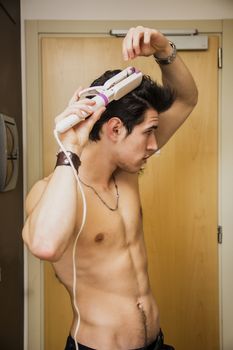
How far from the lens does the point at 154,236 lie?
6.17 feet

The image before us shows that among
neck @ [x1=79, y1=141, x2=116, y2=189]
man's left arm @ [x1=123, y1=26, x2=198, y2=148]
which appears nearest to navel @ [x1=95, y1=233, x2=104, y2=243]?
neck @ [x1=79, y1=141, x2=116, y2=189]

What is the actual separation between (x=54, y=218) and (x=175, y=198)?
111 centimetres

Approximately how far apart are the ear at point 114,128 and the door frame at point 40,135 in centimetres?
72

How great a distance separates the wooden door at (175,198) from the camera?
181 centimetres

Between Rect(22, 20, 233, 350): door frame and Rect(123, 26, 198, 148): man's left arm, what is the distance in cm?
53

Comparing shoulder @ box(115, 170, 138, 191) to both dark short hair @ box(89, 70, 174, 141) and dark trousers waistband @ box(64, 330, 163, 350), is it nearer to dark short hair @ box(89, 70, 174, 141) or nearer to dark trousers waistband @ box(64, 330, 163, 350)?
dark short hair @ box(89, 70, 174, 141)

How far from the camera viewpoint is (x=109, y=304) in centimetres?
117

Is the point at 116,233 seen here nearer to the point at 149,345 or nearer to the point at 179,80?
the point at 149,345

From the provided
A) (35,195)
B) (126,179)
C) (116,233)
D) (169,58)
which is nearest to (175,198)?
(126,179)

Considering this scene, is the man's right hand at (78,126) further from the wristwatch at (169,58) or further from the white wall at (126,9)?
the white wall at (126,9)

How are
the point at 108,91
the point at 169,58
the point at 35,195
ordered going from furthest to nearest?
the point at 169,58 < the point at 35,195 < the point at 108,91

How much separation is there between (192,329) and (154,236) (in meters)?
0.54

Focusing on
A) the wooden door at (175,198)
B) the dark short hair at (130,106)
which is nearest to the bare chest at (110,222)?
the dark short hair at (130,106)

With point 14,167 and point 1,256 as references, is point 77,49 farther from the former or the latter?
point 1,256
